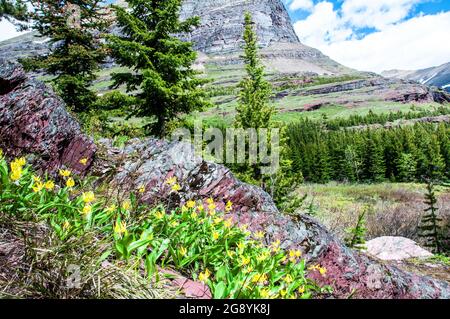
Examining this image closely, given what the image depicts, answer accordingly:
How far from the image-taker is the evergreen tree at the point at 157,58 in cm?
1233

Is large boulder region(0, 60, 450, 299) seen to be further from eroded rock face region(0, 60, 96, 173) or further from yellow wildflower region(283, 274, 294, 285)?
yellow wildflower region(283, 274, 294, 285)

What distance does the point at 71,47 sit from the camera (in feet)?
45.9

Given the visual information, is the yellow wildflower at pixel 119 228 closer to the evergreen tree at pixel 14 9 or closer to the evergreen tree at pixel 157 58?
the evergreen tree at pixel 157 58

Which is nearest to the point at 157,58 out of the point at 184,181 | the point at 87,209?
the point at 184,181

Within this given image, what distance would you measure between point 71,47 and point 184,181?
11.6m

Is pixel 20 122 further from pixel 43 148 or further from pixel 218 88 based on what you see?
pixel 218 88

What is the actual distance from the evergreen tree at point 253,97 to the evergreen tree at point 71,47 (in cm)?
845

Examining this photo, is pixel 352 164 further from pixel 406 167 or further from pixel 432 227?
pixel 432 227

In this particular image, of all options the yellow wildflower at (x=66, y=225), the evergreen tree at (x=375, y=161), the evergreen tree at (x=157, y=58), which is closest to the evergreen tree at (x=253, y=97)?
the evergreen tree at (x=157, y=58)

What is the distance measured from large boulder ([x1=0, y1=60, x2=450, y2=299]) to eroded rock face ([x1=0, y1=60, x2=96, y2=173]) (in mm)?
12

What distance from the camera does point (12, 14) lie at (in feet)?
46.0

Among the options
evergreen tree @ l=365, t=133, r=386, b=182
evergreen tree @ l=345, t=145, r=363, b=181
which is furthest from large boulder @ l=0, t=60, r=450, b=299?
evergreen tree @ l=345, t=145, r=363, b=181

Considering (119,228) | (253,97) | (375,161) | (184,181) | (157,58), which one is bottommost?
(375,161)

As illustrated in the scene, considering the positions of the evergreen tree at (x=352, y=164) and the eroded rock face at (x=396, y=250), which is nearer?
the eroded rock face at (x=396, y=250)
